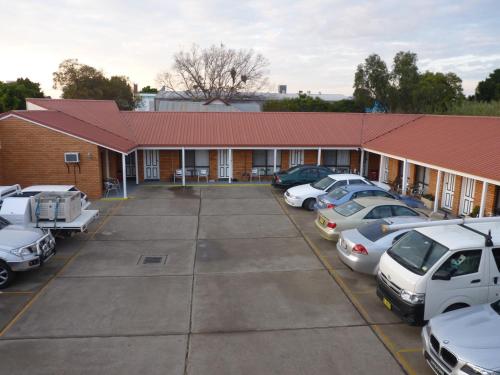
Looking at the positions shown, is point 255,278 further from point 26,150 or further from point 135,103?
point 135,103

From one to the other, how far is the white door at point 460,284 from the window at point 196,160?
18.8 metres

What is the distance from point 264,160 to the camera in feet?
84.3

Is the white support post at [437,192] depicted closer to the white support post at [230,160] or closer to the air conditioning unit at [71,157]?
the white support post at [230,160]

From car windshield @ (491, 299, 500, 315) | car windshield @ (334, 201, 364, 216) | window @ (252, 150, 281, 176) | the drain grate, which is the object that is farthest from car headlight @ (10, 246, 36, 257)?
window @ (252, 150, 281, 176)

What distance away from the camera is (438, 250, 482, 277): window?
7.58 meters

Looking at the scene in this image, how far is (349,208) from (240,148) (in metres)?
11.9

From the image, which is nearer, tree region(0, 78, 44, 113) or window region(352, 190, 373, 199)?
window region(352, 190, 373, 199)

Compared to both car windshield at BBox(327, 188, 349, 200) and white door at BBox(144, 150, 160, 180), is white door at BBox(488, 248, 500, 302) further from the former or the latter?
white door at BBox(144, 150, 160, 180)

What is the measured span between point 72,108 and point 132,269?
17014 mm

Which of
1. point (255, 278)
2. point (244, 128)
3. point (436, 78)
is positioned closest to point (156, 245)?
point (255, 278)

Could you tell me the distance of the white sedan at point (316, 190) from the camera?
17266 millimetres

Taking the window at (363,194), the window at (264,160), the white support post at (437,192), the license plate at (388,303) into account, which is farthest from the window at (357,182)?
the license plate at (388,303)

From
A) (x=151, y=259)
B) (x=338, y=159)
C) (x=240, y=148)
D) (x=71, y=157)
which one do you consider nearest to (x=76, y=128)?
(x=71, y=157)

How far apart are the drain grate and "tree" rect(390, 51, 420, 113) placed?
147 ft
